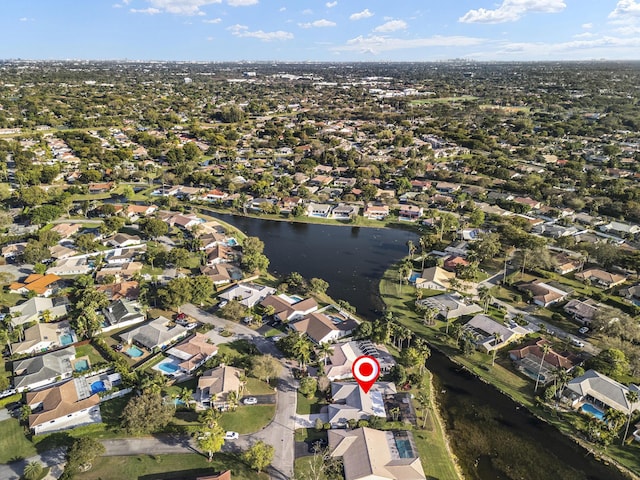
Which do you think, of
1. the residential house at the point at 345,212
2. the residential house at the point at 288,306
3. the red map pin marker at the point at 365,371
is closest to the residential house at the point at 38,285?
the residential house at the point at 288,306

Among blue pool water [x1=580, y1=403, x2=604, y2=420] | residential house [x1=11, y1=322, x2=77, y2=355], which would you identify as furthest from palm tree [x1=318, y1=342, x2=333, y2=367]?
residential house [x1=11, y1=322, x2=77, y2=355]

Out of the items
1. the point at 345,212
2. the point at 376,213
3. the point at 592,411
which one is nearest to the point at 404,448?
the point at 592,411

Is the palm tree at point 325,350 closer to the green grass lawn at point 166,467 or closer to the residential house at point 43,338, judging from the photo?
the green grass lawn at point 166,467

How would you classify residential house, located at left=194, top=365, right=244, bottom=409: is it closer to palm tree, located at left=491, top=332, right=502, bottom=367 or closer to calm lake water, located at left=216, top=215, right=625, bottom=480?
calm lake water, located at left=216, top=215, right=625, bottom=480

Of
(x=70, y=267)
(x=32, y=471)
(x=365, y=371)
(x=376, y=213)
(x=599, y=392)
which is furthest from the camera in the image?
(x=376, y=213)

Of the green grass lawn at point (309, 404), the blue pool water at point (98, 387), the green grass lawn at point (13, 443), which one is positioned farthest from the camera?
the blue pool water at point (98, 387)

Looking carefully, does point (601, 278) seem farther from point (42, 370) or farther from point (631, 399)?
point (42, 370)

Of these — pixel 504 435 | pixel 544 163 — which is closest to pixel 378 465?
pixel 504 435
